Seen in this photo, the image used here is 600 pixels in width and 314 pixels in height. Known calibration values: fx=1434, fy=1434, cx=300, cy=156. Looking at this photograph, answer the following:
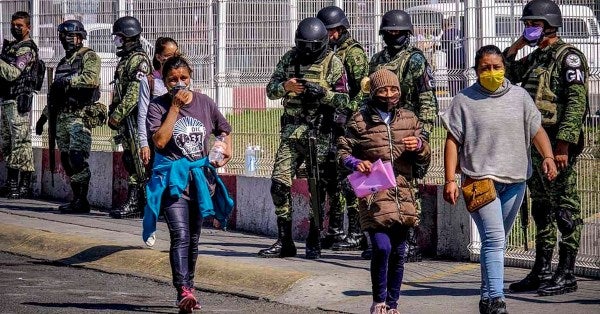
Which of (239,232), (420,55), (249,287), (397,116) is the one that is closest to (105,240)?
(239,232)

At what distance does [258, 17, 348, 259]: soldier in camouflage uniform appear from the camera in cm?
1198

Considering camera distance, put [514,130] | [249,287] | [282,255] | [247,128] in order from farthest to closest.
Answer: [247,128]
[282,255]
[249,287]
[514,130]

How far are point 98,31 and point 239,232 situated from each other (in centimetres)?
391

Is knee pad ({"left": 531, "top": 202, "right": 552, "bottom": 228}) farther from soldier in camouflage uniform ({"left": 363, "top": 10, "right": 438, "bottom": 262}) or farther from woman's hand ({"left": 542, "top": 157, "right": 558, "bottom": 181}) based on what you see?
soldier in camouflage uniform ({"left": 363, "top": 10, "right": 438, "bottom": 262})

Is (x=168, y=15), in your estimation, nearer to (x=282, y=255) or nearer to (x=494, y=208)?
(x=282, y=255)

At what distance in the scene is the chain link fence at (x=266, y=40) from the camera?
36.4 feet

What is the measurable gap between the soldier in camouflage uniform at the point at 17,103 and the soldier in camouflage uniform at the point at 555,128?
8573 mm

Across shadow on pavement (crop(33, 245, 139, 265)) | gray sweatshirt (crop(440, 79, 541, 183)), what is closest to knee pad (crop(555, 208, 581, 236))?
gray sweatshirt (crop(440, 79, 541, 183))

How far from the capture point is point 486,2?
1188cm

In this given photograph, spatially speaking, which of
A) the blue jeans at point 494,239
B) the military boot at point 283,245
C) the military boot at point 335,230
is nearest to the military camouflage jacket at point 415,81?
the military boot at point 283,245

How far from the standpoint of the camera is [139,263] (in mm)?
12594

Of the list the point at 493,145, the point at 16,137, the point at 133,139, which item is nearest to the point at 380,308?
the point at 493,145

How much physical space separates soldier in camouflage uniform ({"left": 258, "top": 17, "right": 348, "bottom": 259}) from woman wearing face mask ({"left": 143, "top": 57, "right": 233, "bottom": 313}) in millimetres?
1932

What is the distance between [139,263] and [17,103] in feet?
19.3
